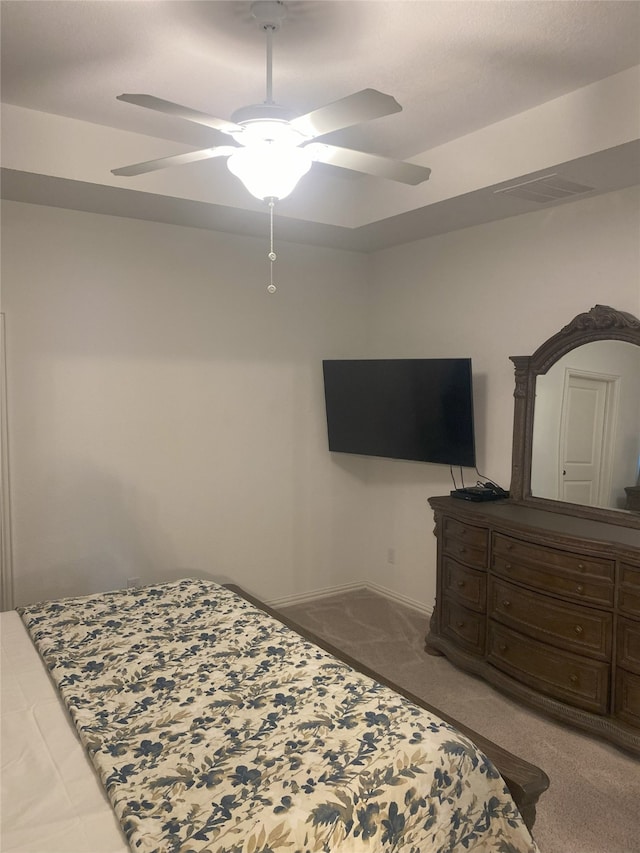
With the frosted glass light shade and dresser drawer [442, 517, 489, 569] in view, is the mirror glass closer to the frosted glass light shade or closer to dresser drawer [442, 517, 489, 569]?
dresser drawer [442, 517, 489, 569]

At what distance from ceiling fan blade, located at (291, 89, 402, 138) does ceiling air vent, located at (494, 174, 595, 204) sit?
1.51m

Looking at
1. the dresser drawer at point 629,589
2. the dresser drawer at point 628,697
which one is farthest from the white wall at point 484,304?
the dresser drawer at point 628,697

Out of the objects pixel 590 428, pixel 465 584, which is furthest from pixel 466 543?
pixel 590 428

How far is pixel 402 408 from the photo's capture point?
430cm

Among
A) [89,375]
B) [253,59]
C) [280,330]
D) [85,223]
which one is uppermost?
[253,59]

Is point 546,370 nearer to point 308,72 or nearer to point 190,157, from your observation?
point 308,72

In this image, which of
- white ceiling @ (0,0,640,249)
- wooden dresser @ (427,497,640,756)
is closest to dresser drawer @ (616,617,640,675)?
wooden dresser @ (427,497,640,756)

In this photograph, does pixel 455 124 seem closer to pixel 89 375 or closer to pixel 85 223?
pixel 85 223

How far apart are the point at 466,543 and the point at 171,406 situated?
2034 millimetres

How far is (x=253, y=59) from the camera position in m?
2.64

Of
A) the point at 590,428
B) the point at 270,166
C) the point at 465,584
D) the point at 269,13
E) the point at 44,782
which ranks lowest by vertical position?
the point at 465,584

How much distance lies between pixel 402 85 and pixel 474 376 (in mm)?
1902

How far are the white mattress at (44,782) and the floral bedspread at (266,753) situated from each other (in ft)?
0.13

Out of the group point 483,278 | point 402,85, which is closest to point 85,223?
point 402,85
